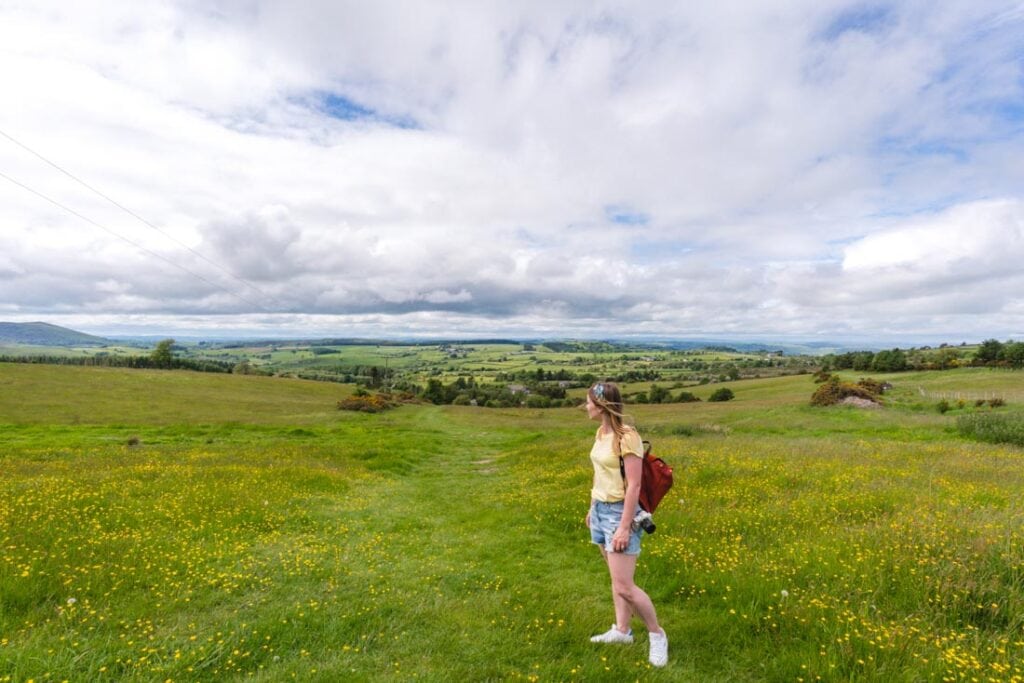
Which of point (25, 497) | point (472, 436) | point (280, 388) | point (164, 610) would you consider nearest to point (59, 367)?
point (280, 388)

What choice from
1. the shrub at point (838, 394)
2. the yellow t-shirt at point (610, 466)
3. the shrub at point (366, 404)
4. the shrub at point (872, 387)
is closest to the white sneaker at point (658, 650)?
the yellow t-shirt at point (610, 466)

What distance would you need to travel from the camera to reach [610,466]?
6.11 metres

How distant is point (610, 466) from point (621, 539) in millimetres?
888

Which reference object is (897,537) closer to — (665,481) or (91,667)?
(665,481)

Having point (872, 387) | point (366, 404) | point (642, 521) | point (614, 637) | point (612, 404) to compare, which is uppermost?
point (612, 404)

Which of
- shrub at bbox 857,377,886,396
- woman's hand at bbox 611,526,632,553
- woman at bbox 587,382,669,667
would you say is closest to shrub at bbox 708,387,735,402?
shrub at bbox 857,377,886,396

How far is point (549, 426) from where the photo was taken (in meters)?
46.8

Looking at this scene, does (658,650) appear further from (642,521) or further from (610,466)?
(610,466)

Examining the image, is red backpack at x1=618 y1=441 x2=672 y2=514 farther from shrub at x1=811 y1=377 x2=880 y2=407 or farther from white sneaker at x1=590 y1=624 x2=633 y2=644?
shrub at x1=811 y1=377 x2=880 y2=407

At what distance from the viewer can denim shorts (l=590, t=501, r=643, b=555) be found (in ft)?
19.9

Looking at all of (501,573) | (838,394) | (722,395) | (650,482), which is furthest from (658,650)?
(722,395)

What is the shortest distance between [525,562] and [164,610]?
6.17m

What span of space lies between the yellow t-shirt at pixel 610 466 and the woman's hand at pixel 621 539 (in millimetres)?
405

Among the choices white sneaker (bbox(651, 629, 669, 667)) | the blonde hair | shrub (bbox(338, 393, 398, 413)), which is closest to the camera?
white sneaker (bbox(651, 629, 669, 667))
